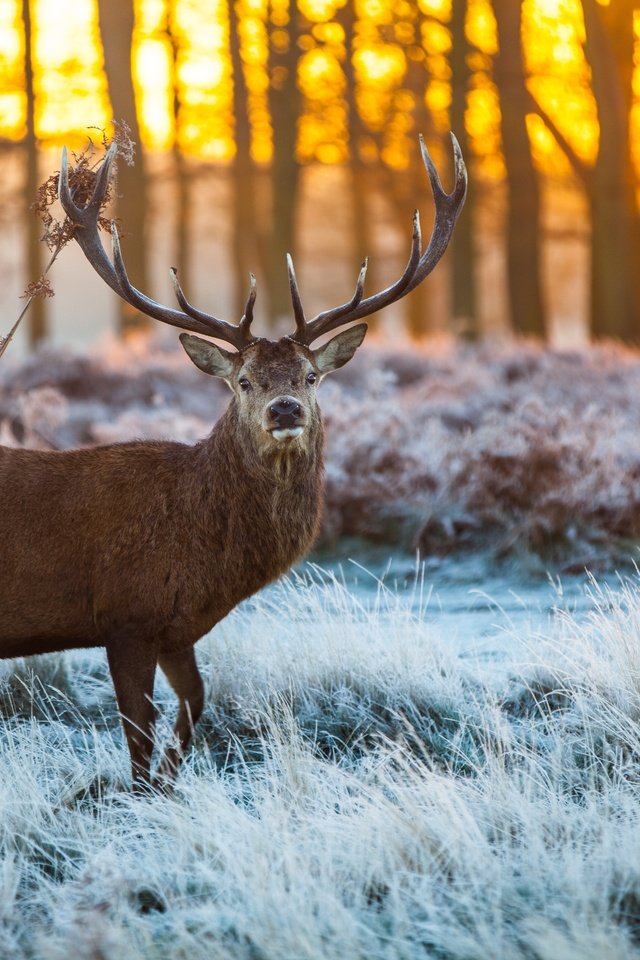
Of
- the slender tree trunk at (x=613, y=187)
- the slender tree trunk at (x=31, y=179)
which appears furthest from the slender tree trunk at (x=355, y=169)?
the slender tree trunk at (x=31, y=179)

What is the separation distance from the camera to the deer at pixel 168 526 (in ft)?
15.4

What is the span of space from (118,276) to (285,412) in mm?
1133

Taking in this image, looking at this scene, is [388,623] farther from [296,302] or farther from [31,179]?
[31,179]

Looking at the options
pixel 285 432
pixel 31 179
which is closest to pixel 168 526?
pixel 285 432

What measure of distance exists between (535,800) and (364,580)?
3.99 metres

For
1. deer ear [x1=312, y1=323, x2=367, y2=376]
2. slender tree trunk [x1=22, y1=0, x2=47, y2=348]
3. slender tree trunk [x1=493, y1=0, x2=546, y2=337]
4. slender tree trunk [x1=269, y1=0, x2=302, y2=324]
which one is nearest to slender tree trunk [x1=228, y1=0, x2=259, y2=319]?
slender tree trunk [x1=269, y1=0, x2=302, y2=324]

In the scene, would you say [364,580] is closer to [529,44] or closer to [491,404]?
[491,404]

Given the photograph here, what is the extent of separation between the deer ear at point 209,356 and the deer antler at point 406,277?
1.04ft

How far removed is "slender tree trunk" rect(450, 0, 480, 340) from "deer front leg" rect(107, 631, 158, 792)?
14.2 metres

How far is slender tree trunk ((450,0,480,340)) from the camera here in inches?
709

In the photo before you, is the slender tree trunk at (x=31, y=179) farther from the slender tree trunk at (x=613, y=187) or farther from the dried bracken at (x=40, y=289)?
the dried bracken at (x=40, y=289)

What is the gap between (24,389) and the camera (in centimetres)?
1309

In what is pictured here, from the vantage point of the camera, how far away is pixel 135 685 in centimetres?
465

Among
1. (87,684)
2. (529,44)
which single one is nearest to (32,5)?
(529,44)
